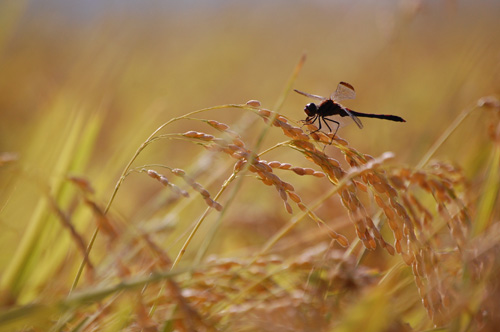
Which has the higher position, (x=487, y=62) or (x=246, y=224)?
(x=487, y=62)

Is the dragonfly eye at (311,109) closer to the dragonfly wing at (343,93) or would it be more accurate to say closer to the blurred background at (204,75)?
the dragonfly wing at (343,93)

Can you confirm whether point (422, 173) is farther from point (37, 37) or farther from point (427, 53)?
point (37, 37)

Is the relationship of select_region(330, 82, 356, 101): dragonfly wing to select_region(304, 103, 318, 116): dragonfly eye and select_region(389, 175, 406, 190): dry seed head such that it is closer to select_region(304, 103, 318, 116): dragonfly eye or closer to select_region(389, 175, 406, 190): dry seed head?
select_region(304, 103, 318, 116): dragonfly eye

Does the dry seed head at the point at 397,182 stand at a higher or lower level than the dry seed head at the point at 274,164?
higher

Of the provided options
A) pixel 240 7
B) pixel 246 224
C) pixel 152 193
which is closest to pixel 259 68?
pixel 240 7

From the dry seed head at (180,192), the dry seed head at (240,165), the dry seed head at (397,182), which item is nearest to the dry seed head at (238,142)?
the dry seed head at (240,165)

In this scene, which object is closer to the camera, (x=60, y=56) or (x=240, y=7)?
(x=60, y=56)

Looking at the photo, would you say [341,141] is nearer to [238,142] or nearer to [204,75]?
[238,142]

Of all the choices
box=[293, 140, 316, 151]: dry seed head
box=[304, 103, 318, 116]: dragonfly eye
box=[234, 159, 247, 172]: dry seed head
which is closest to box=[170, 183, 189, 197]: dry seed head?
box=[234, 159, 247, 172]: dry seed head
